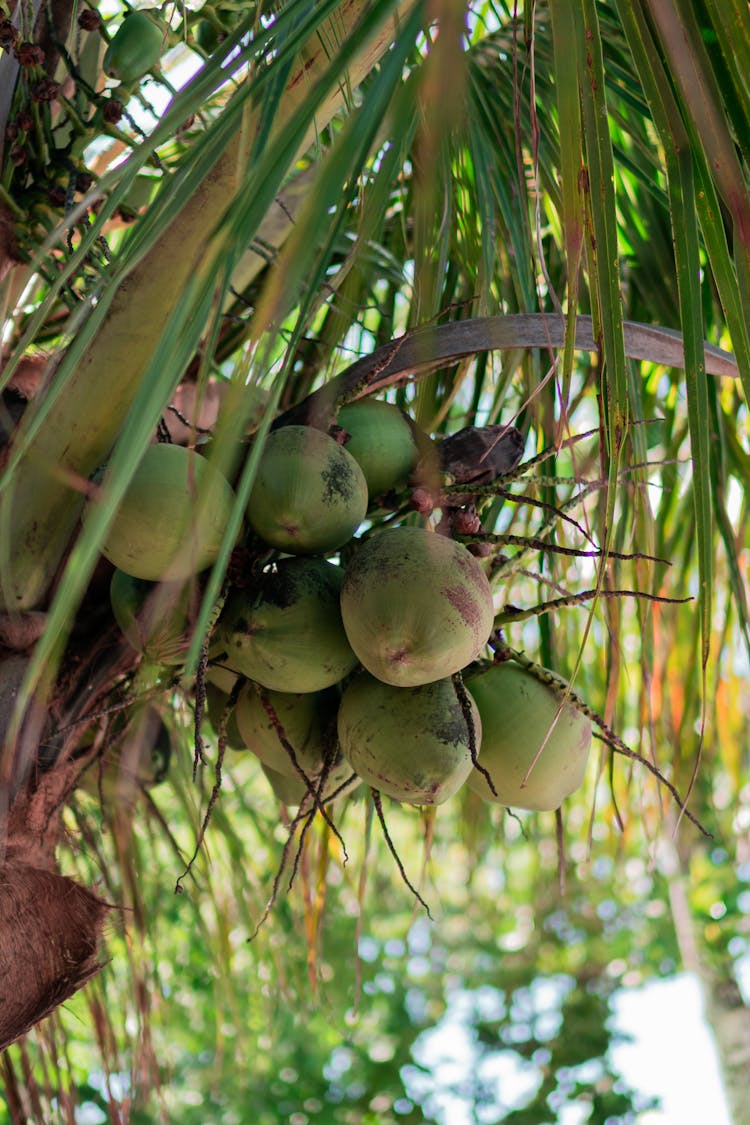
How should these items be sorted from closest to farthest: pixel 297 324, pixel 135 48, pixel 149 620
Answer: pixel 297 324 → pixel 149 620 → pixel 135 48

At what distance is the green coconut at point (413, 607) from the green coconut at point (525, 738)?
0.12 m

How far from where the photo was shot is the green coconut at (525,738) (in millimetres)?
982

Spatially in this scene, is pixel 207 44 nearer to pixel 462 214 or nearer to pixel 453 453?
pixel 462 214

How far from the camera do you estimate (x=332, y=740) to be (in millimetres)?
1006

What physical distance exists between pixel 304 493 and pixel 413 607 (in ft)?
0.45

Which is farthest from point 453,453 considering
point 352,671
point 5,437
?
point 5,437

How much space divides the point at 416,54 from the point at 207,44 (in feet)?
1.03

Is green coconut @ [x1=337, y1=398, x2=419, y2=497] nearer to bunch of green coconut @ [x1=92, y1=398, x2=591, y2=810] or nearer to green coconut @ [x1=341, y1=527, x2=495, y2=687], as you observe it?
bunch of green coconut @ [x1=92, y1=398, x2=591, y2=810]

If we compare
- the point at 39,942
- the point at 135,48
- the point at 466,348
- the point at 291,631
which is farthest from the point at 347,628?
the point at 135,48

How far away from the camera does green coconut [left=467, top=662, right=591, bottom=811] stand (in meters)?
0.98

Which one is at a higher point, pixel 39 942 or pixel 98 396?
pixel 98 396

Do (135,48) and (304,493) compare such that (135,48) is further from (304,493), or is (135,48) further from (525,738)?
(525,738)

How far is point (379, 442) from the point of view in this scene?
102cm

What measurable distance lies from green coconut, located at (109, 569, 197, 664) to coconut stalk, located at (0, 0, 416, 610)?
94 millimetres
